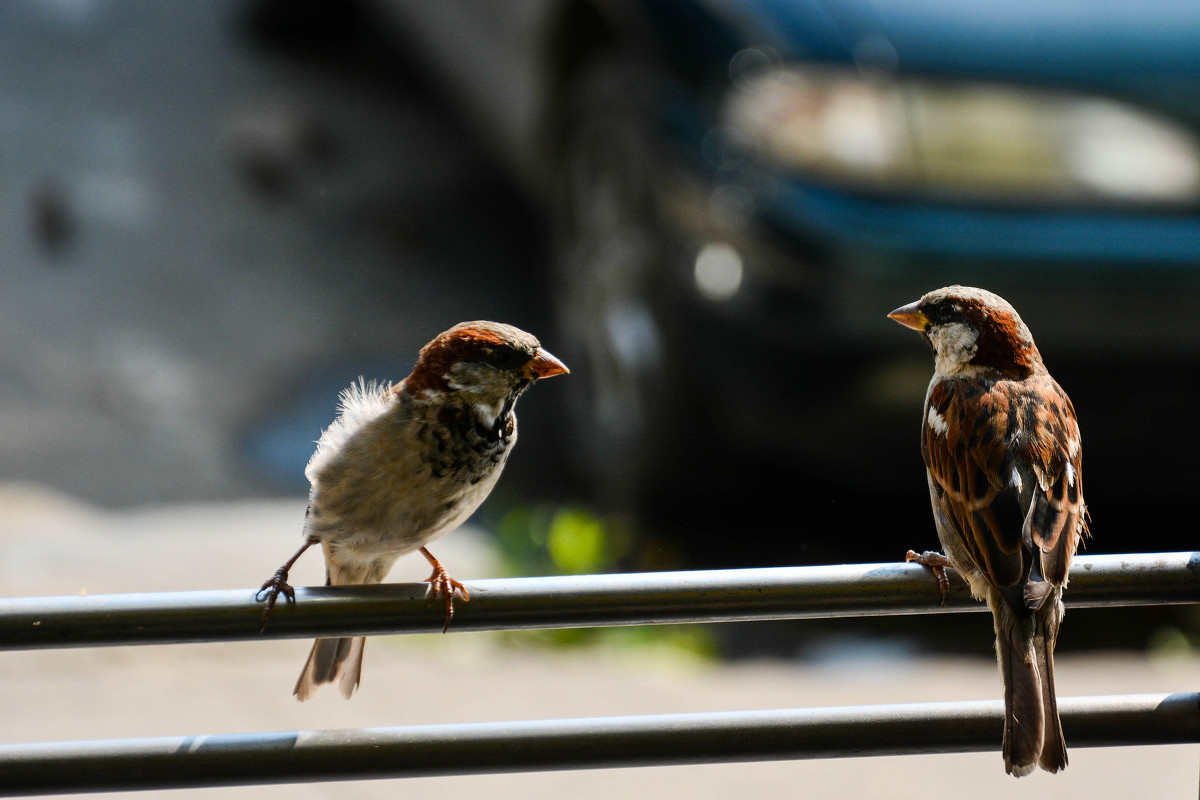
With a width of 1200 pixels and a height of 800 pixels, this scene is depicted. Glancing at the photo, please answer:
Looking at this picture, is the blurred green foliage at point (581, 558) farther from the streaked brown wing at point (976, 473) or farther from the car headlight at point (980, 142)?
the streaked brown wing at point (976, 473)

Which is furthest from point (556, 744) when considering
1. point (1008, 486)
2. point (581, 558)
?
point (581, 558)

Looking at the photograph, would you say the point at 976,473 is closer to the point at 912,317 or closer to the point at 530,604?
the point at 912,317

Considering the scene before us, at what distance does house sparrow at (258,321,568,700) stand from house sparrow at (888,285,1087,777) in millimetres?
512

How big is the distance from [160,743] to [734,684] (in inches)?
74.4

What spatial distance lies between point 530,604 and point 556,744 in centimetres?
14

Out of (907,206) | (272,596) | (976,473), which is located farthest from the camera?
(907,206)

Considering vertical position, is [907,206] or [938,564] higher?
[907,206]

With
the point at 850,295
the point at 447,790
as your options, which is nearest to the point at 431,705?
the point at 447,790

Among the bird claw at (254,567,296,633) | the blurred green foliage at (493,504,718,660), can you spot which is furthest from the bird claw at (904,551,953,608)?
the blurred green foliage at (493,504,718,660)

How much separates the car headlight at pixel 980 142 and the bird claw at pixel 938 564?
1.23 meters

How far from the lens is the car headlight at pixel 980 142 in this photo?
8.94ft

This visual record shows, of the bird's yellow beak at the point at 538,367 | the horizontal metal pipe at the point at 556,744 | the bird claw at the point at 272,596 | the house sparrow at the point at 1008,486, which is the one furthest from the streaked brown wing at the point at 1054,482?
the bird claw at the point at 272,596

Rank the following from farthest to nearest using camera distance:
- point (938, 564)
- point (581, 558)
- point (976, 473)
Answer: point (581, 558) < point (976, 473) < point (938, 564)

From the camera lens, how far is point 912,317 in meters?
1.83
